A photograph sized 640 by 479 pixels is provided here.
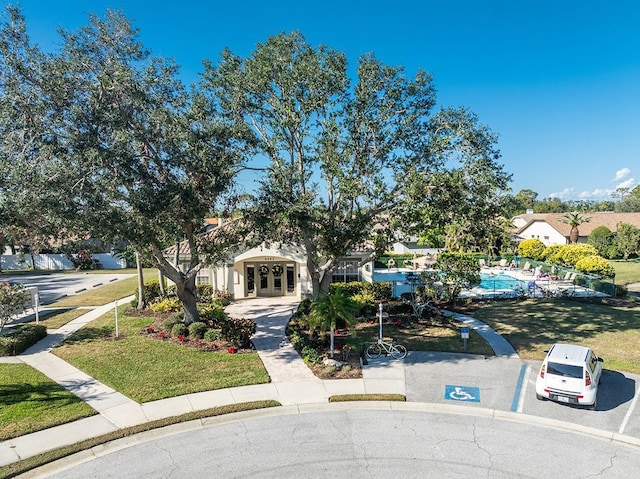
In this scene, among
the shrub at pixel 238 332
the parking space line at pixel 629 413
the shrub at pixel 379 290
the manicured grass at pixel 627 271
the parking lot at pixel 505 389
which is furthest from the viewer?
the manicured grass at pixel 627 271

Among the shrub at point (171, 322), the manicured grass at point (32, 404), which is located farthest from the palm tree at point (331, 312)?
the manicured grass at point (32, 404)

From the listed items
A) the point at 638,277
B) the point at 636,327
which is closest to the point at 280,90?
the point at 636,327

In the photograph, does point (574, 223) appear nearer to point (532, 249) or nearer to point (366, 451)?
point (532, 249)

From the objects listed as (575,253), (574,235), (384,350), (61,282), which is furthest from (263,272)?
(574,235)

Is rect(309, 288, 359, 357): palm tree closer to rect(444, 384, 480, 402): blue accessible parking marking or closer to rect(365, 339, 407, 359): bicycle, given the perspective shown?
rect(365, 339, 407, 359): bicycle

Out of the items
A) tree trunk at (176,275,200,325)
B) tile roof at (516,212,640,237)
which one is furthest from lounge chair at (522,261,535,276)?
tree trunk at (176,275,200,325)

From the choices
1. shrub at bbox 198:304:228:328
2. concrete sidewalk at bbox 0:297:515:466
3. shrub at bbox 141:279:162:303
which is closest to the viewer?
concrete sidewalk at bbox 0:297:515:466

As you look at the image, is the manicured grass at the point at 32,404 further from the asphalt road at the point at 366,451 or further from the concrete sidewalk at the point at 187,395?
the asphalt road at the point at 366,451
